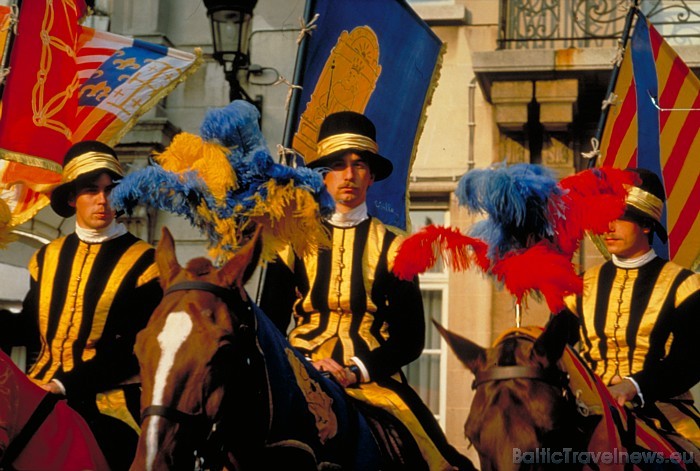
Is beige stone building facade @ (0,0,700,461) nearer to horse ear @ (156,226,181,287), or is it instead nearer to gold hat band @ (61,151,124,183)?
gold hat band @ (61,151,124,183)

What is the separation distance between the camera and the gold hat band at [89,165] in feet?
24.3

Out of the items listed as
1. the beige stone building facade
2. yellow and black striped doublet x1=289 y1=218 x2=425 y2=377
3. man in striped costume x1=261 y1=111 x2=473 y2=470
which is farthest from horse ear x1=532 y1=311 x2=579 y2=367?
the beige stone building facade

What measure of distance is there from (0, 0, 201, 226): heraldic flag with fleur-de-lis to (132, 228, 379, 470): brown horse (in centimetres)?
324

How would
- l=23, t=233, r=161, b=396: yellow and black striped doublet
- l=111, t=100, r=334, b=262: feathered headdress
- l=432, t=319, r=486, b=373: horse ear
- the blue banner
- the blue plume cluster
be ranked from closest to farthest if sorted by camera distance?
l=111, t=100, r=334, b=262: feathered headdress < l=432, t=319, r=486, b=373: horse ear < the blue plume cluster < l=23, t=233, r=161, b=396: yellow and black striped doublet < the blue banner

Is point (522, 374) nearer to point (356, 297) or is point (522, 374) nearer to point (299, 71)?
point (356, 297)

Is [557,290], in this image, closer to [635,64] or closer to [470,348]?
[470,348]

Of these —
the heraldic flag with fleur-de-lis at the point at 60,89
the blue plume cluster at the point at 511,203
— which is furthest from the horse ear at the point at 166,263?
the heraldic flag with fleur-de-lis at the point at 60,89

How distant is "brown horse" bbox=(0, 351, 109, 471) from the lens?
6207mm

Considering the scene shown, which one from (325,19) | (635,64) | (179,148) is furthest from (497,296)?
(179,148)

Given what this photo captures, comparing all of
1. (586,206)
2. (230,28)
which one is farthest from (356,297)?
(230,28)

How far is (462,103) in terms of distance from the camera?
1454cm

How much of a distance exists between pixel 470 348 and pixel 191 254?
7.82m

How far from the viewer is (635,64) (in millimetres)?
10828

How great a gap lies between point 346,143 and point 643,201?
1.70 m
